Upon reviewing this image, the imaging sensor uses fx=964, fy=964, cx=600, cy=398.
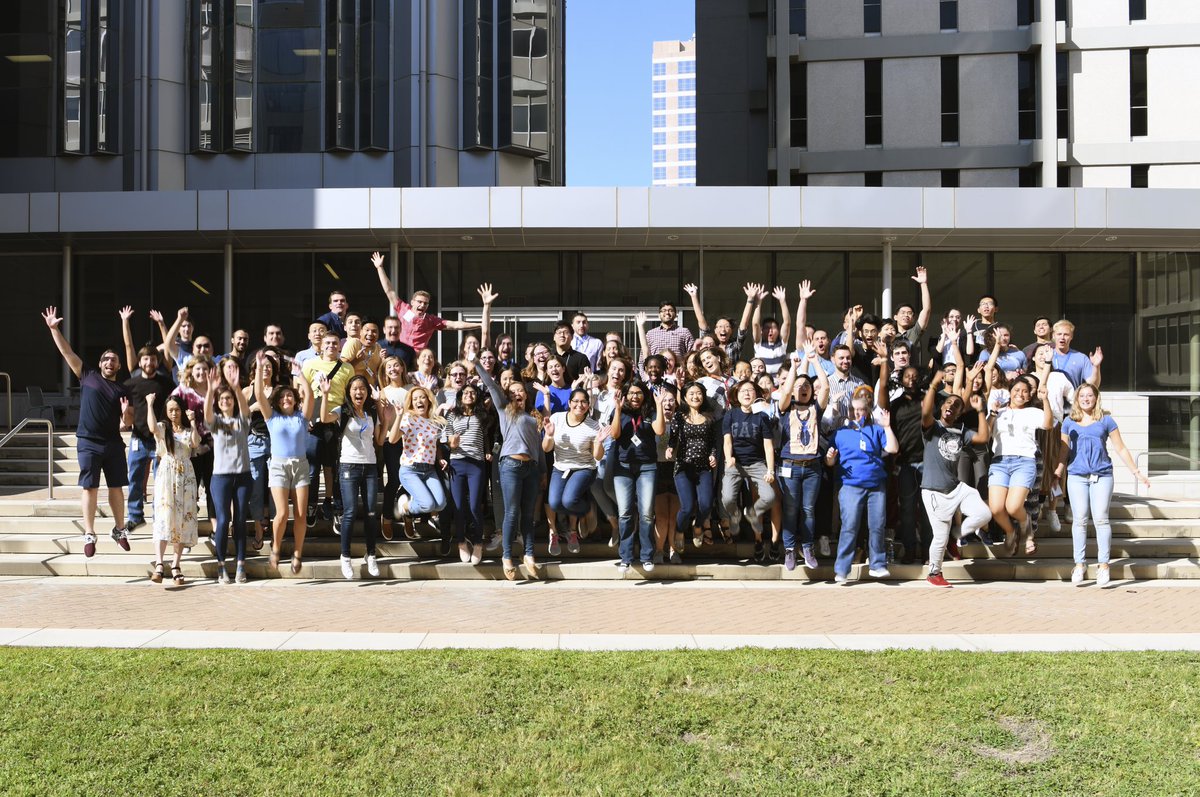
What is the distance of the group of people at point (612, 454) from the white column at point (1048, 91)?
21493mm

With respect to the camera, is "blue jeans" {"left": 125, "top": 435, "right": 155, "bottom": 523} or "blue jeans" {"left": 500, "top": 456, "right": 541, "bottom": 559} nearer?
"blue jeans" {"left": 500, "top": 456, "right": 541, "bottom": 559}

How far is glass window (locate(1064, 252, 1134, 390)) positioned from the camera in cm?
2025

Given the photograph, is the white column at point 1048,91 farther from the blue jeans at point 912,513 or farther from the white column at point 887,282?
the blue jeans at point 912,513

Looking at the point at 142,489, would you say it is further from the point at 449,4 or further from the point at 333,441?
the point at 449,4

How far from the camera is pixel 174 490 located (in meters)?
9.79

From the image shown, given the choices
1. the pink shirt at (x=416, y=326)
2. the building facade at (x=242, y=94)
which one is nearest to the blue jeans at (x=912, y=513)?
the pink shirt at (x=416, y=326)

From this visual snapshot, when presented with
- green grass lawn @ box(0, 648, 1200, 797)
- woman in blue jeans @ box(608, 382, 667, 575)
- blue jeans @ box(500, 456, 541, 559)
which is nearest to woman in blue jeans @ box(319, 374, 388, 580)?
blue jeans @ box(500, 456, 541, 559)

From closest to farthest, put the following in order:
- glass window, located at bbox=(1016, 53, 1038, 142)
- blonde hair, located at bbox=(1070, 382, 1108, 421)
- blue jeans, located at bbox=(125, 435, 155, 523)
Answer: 1. blonde hair, located at bbox=(1070, 382, 1108, 421)
2. blue jeans, located at bbox=(125, 435, 155, 523)
3. glass window, located at bbox=(1016, 53, 1038, 142)

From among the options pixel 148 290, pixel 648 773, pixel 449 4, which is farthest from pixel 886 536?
pixel 449 4

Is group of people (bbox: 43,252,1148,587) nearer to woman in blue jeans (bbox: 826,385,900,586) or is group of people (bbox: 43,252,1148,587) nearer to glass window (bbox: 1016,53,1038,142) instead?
woman in blue jeans (bbox: 826,385,900,586)

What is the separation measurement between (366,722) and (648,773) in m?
1.75

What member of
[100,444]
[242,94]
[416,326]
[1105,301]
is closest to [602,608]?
[416,326]

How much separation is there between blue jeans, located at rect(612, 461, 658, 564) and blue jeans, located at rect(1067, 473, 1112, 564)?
14.5 feet

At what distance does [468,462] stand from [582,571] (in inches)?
66.8
